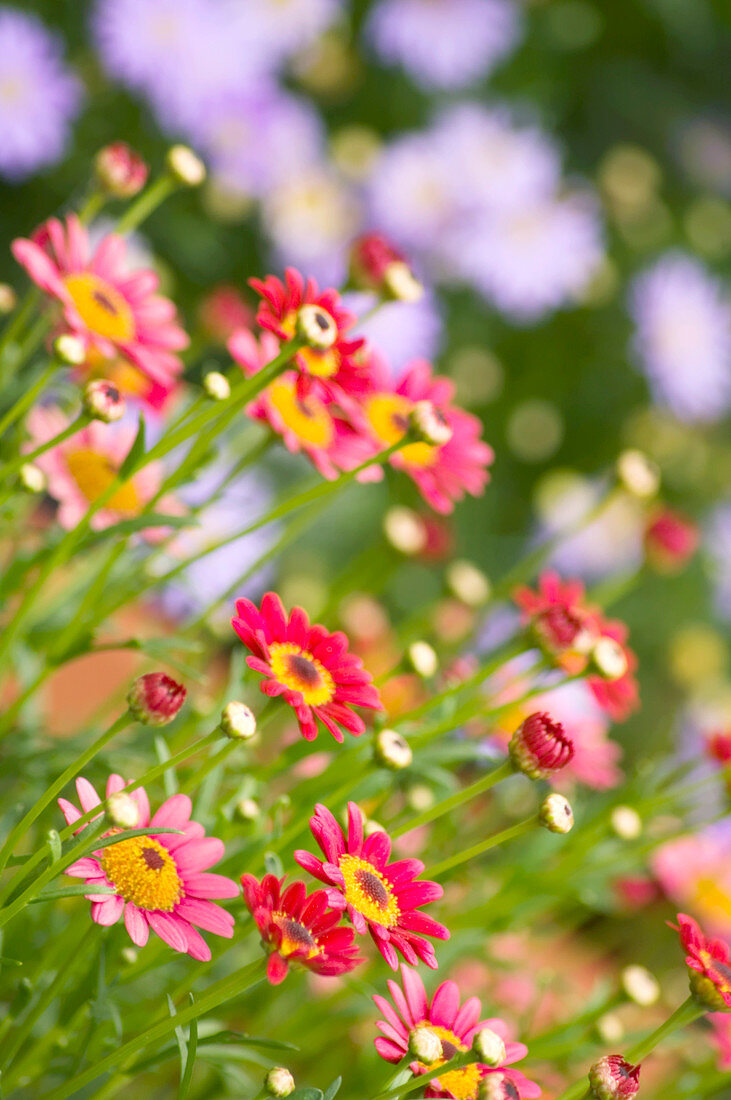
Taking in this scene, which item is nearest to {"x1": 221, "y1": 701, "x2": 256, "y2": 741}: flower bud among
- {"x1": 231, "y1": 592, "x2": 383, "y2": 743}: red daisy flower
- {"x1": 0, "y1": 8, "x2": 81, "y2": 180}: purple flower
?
{"x1": 231, "y1": 592, "x2": 383, "y2": 743}: red daisy flower

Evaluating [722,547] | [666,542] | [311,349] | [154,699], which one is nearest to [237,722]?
[154,699]

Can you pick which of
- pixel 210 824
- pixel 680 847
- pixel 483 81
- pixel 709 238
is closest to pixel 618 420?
pixel 709 238

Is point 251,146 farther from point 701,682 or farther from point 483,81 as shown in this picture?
point 701,682

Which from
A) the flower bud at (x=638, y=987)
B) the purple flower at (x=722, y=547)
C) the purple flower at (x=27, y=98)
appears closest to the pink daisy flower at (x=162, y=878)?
the flower bud at (x=638, y=987)

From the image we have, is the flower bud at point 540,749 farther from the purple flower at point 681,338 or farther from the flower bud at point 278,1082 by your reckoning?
the purple flower at point 681,338

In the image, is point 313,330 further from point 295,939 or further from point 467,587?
point 467,587

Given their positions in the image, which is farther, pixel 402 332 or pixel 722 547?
pixel 722 547
